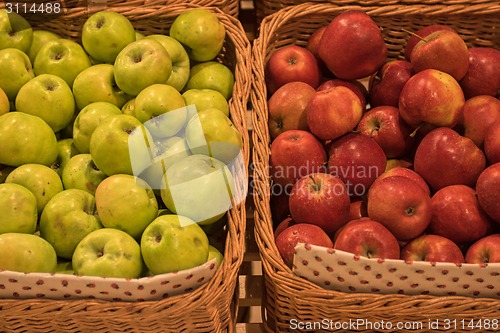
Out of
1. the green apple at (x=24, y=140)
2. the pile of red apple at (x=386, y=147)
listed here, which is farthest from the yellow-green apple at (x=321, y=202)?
the green apple at (x=24, y=140)

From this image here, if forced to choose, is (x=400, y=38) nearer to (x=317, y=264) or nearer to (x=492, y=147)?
(x=492, y=147)

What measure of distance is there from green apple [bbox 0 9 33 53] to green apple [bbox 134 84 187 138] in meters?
0.44

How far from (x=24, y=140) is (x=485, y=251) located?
1038 millimetres

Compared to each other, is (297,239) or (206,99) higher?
(206,99)

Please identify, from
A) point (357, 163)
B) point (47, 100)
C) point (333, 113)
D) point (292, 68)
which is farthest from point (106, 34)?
point (357, 163)

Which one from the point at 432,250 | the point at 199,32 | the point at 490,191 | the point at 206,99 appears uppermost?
the point at 199,32

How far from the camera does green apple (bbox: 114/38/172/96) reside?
1.39 metres

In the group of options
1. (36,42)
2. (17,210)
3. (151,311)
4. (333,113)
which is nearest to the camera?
(151,311)

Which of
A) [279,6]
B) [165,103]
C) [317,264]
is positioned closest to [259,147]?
[165,103]

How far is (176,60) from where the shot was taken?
1.51 meters

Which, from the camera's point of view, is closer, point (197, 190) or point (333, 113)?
point (197, 190)

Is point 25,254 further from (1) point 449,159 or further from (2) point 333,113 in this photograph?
(1) point 449,159

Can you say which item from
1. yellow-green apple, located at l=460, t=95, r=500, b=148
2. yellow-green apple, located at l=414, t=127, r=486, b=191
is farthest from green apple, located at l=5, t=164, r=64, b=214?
yellow-green apple, located at l=460, t=95, r=500, b=148

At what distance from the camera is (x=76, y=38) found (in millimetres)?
1654
